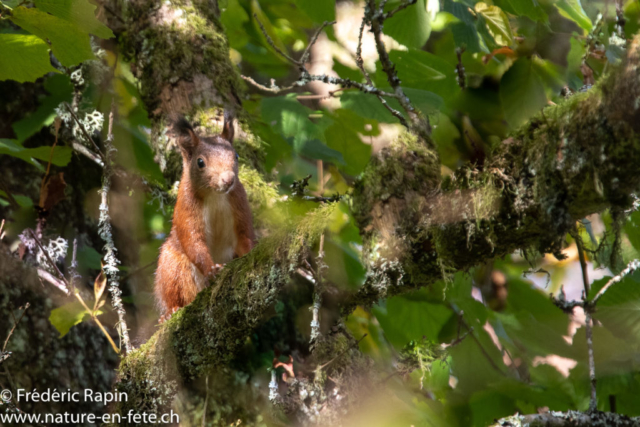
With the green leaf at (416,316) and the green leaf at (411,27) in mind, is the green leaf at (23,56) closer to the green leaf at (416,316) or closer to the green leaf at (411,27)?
the green leaf at (411,27)

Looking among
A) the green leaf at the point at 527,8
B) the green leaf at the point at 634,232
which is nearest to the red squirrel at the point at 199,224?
the green leaf at the point at 527,8

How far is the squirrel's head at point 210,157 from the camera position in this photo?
374 centimetres

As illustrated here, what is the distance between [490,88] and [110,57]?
11.0 ft

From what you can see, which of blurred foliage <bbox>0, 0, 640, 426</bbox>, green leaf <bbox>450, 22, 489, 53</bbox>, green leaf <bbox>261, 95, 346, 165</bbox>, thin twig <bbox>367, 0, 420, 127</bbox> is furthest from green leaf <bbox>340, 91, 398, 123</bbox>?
thin twig <bbox>367, 0, 420, 127</bbox>

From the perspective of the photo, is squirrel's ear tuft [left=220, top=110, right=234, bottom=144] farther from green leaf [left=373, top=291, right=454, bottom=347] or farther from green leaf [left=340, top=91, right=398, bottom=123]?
green leaf [left=373, top=291, right=454, bottom=347]

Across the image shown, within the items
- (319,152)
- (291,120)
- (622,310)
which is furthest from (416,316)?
(291,120)

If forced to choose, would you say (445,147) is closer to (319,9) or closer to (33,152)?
(319,9)

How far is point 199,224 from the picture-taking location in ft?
13.3

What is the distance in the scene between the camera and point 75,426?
168 inches

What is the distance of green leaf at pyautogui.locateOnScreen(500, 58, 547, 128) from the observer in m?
3.29

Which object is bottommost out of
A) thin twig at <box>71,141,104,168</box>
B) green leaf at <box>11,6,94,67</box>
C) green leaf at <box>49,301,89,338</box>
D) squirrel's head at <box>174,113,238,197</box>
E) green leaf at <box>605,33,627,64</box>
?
green leaf at <box>49,301,89,338</box>

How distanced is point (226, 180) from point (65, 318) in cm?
131

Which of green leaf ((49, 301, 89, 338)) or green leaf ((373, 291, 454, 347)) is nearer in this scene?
green leaf ((49, 301, 89, 338))

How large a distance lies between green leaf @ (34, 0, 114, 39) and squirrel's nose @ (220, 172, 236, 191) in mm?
1322
